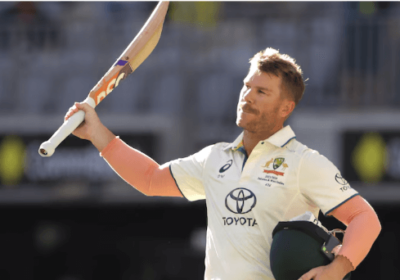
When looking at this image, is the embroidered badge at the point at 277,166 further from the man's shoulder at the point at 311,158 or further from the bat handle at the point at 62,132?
the bat handle at the point at 62,132

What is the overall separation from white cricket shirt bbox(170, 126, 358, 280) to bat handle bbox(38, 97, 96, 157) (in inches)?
28.2

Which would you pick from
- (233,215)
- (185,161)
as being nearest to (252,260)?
(233,215)

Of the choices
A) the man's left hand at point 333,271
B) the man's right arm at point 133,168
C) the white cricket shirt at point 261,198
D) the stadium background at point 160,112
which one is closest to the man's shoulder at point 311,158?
the white cricket shirt at point 261,198

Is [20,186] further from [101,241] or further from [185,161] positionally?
[185,161]

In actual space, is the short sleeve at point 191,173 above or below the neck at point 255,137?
below

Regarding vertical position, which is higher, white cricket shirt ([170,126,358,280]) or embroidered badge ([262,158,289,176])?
embroidered badge ([262,158,289,176])

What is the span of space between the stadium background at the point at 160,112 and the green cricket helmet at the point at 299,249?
635 centimetres

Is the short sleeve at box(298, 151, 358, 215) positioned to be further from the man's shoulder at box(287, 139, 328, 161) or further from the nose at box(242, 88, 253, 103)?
the nose at box(242, 88, 253, 103)

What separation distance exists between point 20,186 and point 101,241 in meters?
1.71

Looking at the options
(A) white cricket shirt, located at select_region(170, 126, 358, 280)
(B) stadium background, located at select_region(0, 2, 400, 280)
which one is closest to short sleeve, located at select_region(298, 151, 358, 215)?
(A) white cricket shirt, located at select_region(170, 126, 358, 280)

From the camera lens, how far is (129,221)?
391 inches

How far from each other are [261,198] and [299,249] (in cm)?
29

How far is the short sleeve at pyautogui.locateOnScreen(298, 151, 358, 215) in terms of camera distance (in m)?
2.48

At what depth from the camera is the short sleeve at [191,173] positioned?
2.86 m
